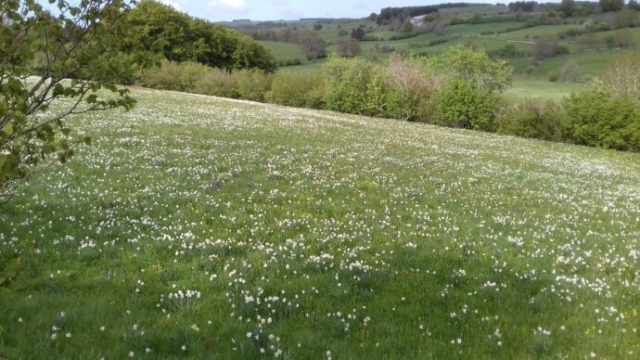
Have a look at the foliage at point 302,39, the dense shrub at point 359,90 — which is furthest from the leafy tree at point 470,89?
the foliage at point 302,39

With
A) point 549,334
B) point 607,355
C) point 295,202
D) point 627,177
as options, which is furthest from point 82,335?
point 627,177

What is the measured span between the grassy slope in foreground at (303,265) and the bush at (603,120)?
1219 inches

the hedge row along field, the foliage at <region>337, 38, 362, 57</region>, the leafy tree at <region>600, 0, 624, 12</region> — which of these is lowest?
the hedge row along field

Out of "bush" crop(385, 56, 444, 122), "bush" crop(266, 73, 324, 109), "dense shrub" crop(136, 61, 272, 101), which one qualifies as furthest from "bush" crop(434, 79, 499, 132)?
"dense shrub" crop(136, 61, 272, 101)

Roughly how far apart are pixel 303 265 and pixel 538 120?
44653mm

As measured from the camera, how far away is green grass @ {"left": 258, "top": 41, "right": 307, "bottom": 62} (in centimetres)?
12460

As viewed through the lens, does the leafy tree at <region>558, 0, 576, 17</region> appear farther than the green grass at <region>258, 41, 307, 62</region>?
Yes

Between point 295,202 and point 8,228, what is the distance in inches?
227

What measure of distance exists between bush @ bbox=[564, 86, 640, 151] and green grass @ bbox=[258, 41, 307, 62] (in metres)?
85.4

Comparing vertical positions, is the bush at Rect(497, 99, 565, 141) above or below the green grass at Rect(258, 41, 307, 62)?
below

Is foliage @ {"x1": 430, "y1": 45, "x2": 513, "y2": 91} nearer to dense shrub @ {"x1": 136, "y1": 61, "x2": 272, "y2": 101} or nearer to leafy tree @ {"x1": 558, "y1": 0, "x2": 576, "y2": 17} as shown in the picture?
dense shrub @ {"x1": 136, "y1": 61, "x2": 272, "y2": 101}

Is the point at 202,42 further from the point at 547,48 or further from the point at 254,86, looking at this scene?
the point at 547,48

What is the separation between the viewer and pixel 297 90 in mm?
61719

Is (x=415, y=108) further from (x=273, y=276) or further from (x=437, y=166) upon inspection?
(x=273, y=276)
